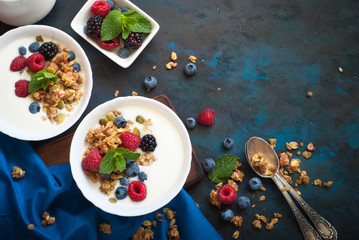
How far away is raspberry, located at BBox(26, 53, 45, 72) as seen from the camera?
1518mm

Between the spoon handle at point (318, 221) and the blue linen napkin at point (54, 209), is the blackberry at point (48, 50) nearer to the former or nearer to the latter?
the blue linen napkin at point (54, 209)

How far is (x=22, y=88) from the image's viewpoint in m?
1.51

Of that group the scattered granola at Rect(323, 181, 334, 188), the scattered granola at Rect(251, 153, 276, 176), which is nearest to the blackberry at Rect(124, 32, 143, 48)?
the scattered granola at Rect(251, 153, 276, 176)

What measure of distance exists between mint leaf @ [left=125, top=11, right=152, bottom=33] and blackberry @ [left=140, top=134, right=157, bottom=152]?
58 centimetres

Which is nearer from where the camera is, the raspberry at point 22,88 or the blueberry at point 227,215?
the raspberry at point 22,88

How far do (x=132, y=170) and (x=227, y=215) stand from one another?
0.59m

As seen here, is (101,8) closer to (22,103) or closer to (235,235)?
(22,103)

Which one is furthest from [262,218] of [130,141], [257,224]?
[130,141]

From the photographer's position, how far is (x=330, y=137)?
1.80 metres

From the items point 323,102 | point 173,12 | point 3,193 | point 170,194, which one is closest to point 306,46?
point 323,102

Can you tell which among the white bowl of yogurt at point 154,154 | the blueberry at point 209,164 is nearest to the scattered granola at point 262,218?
the blueberry at point 209,164

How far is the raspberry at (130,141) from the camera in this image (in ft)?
4.58

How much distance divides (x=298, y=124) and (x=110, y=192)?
107cm

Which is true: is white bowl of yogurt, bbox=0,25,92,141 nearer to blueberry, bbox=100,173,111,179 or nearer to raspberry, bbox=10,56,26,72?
raspberry, bbox=10,56,26,72
